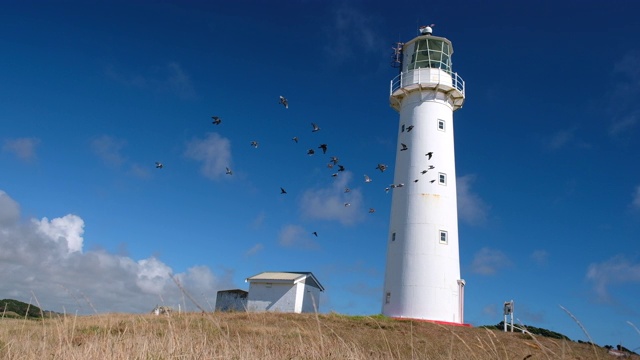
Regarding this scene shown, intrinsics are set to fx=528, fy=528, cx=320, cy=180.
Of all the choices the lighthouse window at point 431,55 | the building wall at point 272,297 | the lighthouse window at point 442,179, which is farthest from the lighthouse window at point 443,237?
the building wall at point 272,297

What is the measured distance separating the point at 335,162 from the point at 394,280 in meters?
9.63

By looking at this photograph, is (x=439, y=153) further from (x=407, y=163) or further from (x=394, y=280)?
(x=394, y=280)

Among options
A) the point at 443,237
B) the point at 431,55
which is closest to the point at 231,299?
the point at 443,237

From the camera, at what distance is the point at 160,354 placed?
19.9ft

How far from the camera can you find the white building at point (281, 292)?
30078 mm

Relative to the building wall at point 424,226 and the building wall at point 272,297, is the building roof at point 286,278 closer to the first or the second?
the building wall at point 272,297

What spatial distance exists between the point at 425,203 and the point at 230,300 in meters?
15.2

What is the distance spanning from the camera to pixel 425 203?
81.6ft

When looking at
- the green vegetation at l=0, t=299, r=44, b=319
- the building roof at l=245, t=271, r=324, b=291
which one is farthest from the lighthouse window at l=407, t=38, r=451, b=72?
the green vegetation at l=0, t=299, r=44, b=319

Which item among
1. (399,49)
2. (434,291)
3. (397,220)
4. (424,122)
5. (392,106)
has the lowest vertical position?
(434,291)

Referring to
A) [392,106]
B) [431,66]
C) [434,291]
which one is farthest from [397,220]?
[431,66]

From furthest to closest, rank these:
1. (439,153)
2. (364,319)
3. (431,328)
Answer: (439,153) → (364,319) → (431,328)

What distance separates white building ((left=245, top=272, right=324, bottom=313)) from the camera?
1184 inches

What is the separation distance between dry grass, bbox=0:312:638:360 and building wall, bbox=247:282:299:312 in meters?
7.22
